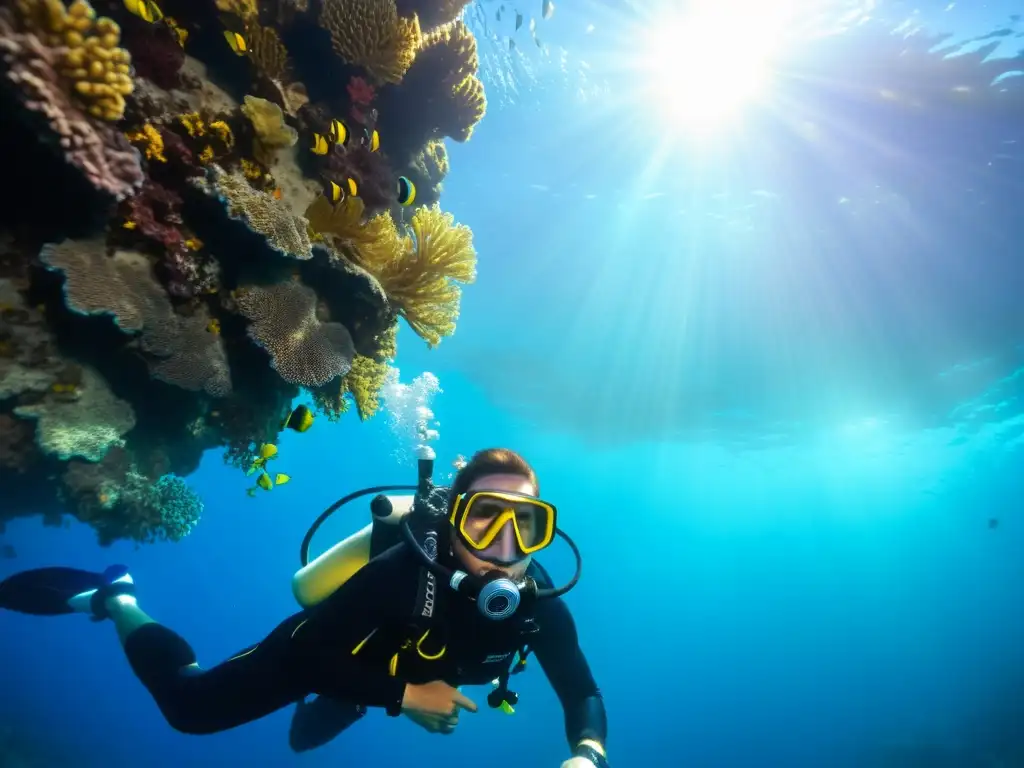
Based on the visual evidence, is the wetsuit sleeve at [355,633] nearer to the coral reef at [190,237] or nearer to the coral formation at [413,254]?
the coral reef at [190,237]

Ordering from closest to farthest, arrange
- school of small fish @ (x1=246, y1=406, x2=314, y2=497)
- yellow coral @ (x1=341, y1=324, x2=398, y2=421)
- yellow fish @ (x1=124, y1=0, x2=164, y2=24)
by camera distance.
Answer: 1. yellow fish @ (x1=124, y1=0, x2=164, y2=24)
2. school of small fish @ (x1=246, y1=406, x2=314, y2=497)
3. yellow coral @ (x1=341, y1=324, x2=398, y2=421)

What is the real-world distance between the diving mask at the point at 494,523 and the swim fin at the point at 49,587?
5070 mm

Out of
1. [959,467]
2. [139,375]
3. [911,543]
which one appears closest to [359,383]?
[139,375]

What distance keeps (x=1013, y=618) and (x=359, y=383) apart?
14265 centimetres

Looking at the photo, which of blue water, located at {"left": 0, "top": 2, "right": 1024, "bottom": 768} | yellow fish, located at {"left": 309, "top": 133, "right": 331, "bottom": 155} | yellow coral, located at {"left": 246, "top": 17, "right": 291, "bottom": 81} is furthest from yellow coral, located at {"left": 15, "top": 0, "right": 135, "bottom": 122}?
blue water, located at {"left": 0, "top": 2, "right": 1024, "bottom": 768}

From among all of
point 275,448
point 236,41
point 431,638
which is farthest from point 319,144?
point 431,638

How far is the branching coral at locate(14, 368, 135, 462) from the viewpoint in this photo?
12.9 feet

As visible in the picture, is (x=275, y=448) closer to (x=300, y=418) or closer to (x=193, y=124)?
(x=300, y=418)

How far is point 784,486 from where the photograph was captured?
53.4 metres

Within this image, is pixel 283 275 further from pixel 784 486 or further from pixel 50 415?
pixel 784 486

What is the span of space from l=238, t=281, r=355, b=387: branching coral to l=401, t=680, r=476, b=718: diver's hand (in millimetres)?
2561

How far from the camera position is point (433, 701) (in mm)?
3279

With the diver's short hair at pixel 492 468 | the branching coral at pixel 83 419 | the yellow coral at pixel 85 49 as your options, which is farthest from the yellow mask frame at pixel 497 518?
the yellow coral at pixel 85 49

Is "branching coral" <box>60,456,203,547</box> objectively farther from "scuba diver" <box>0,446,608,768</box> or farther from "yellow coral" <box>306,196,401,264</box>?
"yellow coral" <box>306,196,401,264</box>
